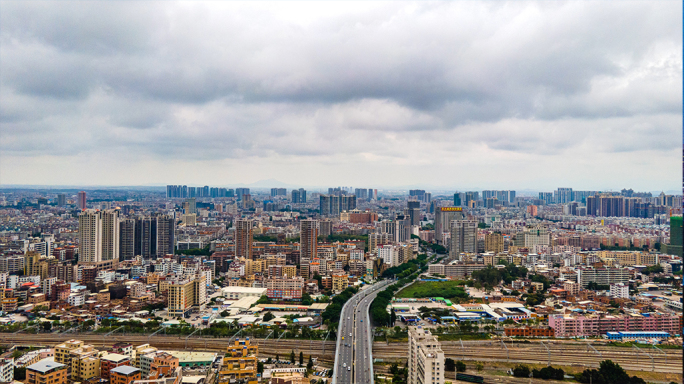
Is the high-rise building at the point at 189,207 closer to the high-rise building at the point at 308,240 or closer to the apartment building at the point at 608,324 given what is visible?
the high-rise building at the point at 308,240

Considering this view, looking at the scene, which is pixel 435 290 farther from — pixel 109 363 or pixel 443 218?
pixel 443 218

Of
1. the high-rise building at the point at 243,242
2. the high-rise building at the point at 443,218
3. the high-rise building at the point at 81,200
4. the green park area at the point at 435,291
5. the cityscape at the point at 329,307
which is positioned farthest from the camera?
the high-rise building at the point at 81,200

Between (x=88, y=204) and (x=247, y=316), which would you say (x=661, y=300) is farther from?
(x=88, y=204)

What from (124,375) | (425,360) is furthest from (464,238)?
(124,375)

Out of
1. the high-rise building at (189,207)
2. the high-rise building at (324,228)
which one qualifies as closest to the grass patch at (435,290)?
the high-rise building at (324,228)

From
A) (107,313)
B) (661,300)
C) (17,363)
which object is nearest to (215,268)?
(107,313)

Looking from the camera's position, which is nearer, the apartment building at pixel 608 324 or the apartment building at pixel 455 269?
the apartment building at pixel 608 324

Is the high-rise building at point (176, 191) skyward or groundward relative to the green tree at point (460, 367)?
skyward

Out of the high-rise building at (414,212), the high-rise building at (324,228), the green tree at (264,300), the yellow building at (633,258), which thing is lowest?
the green tree at (264,300)
